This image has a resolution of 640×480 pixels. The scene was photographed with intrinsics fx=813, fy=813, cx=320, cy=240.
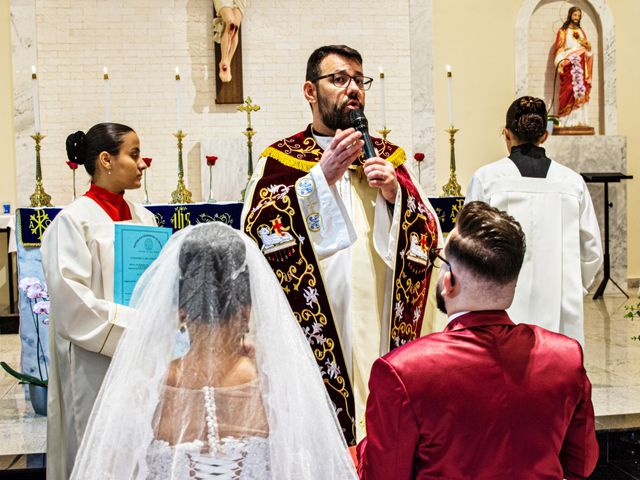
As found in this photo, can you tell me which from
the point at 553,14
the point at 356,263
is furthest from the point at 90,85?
the point at 356,263

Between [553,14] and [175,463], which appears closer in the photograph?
[175,463]

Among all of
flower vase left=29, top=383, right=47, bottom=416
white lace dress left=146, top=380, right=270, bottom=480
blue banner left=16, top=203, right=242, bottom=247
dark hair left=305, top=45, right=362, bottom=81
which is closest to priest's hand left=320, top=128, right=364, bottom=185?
dark hair left=305, top=45, right=362, bottom=81

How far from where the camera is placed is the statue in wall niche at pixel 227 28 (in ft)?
29.2

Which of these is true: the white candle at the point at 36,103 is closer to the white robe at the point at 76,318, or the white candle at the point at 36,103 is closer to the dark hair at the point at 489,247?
the white robe at the point at 76,318

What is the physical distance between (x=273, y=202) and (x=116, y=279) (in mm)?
688

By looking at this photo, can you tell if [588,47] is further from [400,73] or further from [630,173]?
[400,73]

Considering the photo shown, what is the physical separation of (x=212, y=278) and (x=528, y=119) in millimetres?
2923

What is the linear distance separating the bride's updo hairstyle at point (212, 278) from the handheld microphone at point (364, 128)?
42.6 inches

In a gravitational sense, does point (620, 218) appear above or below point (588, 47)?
below

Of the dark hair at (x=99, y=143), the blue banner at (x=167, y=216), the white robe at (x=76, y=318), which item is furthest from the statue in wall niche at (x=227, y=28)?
the white robe at (x=76, y=318)

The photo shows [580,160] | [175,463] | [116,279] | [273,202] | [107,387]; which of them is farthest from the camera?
[580,160]

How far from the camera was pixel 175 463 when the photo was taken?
5.01 ft

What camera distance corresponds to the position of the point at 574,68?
9.63m

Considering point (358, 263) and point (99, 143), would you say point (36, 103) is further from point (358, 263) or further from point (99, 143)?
point (358, 263)
